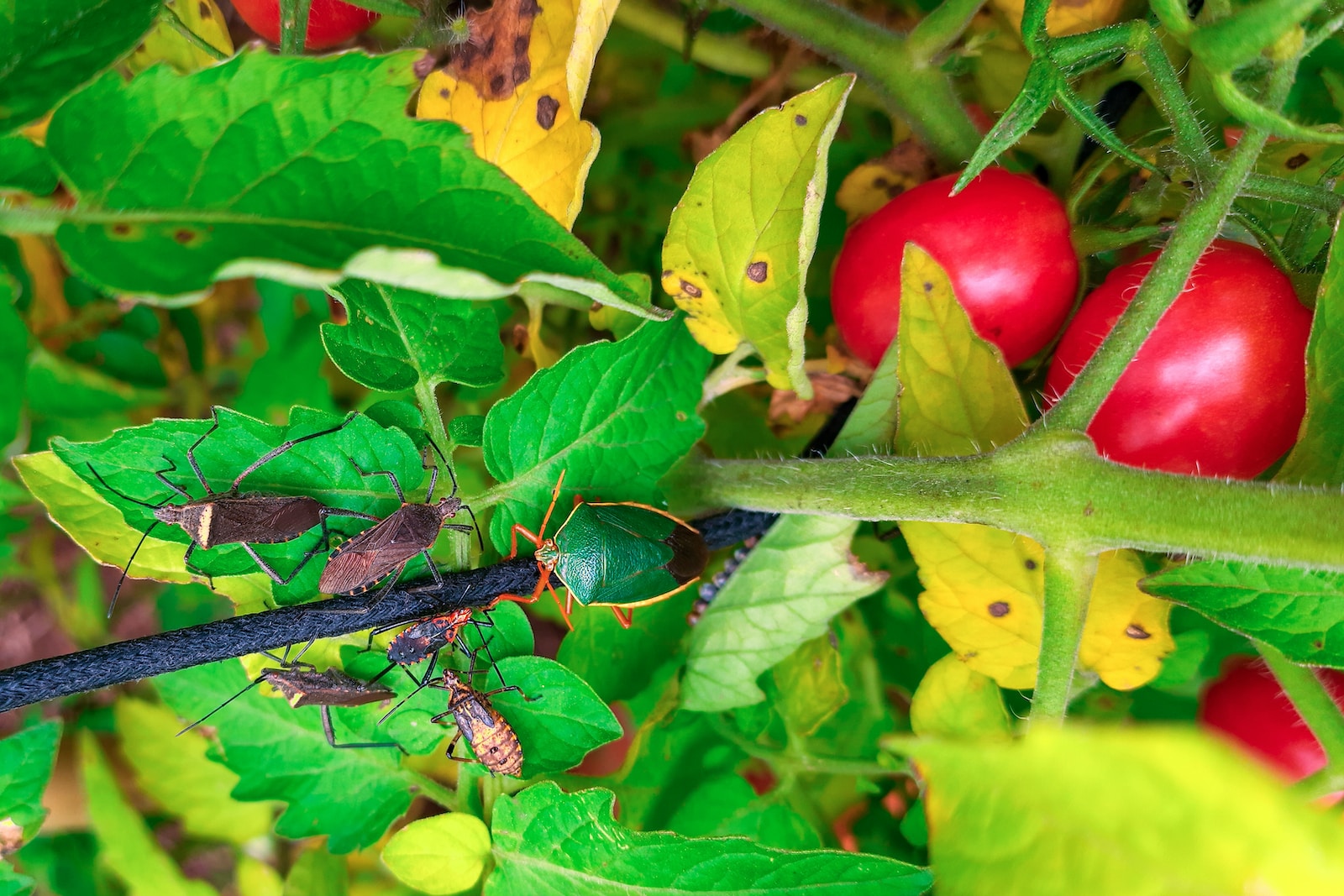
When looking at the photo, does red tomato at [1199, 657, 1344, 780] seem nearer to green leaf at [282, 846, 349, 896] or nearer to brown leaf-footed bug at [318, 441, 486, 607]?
brown leaf-footed bug at [318, 441, 486, 607]

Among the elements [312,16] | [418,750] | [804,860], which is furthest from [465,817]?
[312,16]

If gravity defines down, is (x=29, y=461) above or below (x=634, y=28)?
below

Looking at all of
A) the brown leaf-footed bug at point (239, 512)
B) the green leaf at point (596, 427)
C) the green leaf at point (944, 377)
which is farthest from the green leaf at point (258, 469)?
the green leaf at point (944, 377)

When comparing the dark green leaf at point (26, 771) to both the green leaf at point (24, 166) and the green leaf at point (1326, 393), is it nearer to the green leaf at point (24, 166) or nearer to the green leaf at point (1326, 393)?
the green leaf at point (24, 166)

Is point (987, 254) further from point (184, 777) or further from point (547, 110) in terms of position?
point (184, 777)

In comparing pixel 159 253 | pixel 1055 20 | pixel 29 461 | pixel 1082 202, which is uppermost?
pixel 1055 20

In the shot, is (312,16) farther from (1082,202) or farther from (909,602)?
(909,602)

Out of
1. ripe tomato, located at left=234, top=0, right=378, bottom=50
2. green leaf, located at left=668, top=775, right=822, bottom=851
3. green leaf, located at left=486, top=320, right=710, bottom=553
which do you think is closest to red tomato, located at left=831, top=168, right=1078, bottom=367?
green leaf, located at left=486, top=320, right=710, bottom=553
